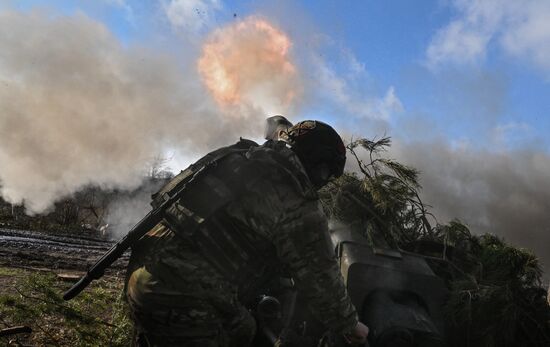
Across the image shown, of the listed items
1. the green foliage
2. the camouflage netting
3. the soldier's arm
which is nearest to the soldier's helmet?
the soldier's arm

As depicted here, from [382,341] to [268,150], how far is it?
213cm

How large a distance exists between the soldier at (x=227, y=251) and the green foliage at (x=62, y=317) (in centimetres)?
268

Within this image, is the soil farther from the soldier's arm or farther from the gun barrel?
the soldier's arm

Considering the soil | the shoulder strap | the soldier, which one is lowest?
the soldier

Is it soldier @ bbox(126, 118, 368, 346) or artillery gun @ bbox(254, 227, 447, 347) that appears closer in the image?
soldier @ bbox(126, 118, 368, 346)

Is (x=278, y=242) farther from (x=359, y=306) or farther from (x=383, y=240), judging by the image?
(x=383, y=240)

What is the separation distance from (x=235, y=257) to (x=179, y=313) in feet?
1.37

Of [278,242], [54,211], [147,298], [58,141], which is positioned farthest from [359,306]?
[54,211]

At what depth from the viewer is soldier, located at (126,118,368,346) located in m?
2.28

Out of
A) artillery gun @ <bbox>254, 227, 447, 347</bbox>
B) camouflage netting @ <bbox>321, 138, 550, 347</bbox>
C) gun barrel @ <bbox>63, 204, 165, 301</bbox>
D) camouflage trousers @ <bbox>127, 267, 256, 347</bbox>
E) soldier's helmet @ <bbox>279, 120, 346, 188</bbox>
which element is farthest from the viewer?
camouflage netting @ <bbox>321, 138, 550, 347</bbox>

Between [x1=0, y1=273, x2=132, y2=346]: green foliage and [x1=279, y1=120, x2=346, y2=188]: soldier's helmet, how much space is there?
3.28 m

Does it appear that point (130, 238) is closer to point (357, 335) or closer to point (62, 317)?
point (357, 335)

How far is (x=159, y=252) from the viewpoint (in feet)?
7.63

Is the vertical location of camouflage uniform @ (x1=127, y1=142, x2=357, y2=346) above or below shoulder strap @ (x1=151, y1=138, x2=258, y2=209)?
below
